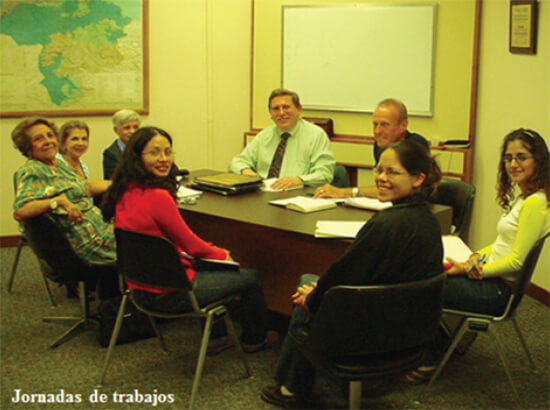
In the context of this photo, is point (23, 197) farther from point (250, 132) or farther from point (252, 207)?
point (250, 132)

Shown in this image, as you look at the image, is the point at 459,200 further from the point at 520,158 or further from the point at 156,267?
the point at 156,267

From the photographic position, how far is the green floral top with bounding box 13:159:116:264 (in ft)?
10.7

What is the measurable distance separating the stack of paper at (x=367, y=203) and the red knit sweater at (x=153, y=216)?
918mm

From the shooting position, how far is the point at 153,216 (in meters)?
2.70

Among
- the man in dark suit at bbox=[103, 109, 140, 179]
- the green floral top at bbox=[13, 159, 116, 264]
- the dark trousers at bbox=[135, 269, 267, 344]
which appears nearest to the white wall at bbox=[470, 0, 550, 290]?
the dark trousers at bbox=[135, 269, 267, 344]

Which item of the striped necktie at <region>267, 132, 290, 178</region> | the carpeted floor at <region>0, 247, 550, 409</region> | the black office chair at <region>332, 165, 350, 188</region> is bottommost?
the carpeted floor at <region>0, 247, 550, 409</region>

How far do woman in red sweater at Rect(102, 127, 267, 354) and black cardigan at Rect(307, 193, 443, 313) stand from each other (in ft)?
2.56

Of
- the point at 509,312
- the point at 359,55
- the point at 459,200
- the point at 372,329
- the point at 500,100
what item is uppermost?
the point at 359,55

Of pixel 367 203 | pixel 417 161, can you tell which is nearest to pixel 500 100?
pixel 367 203

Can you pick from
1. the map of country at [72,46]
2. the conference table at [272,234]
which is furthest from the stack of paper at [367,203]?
the map of country at [72,46]

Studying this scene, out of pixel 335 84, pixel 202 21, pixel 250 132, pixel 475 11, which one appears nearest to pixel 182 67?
pixel 202 21

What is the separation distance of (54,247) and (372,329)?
1.78 m

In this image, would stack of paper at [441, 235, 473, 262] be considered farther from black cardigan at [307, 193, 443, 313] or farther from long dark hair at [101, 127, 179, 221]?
long dark hair at [101, 127, 179, 221]

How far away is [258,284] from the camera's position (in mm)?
3018
